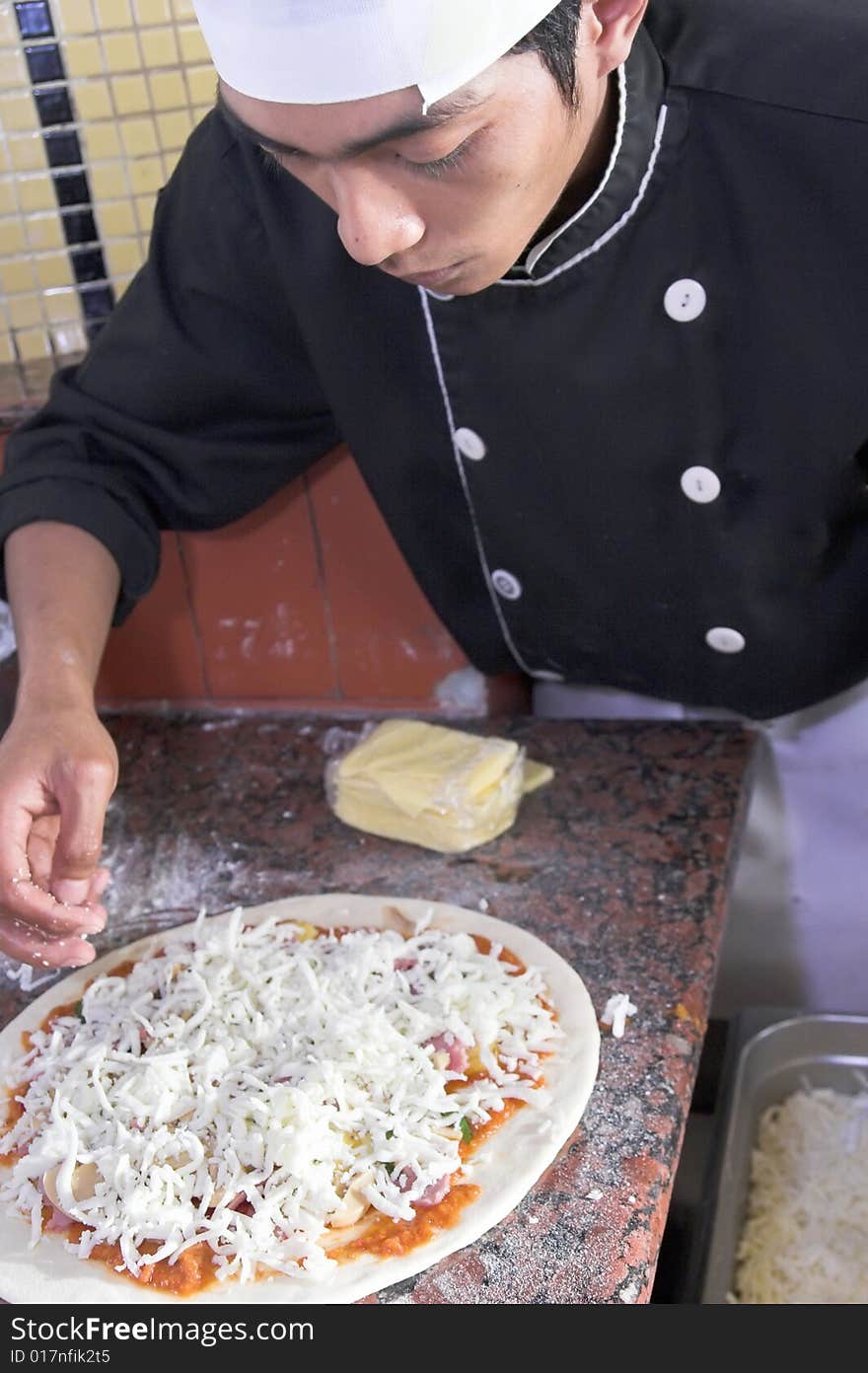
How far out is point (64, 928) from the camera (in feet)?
4.46

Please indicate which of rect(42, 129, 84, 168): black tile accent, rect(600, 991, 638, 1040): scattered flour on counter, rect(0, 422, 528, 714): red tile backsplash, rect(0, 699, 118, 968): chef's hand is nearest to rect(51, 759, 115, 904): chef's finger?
rect(0, 699, 118, 968): chef's hand

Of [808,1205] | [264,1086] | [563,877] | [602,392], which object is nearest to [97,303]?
[602,392]

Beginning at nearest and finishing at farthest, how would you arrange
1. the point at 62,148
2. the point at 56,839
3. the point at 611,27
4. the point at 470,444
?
the point at 611,27
the point at 56,839
the point at 470,444
the point at 62,148

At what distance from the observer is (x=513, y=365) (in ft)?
5.04

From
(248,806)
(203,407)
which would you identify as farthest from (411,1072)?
(203,407)

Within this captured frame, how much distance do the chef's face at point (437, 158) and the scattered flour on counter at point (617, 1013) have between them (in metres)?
0.75

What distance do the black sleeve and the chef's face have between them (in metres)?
0.49

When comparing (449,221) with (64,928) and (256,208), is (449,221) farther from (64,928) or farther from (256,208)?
(64,928)

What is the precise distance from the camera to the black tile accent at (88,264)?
74.7 inches

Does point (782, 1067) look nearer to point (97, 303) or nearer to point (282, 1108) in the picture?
point (282, 1108)

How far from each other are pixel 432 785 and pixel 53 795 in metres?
0.48

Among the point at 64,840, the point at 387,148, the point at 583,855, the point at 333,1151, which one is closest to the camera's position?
the point at 387,148

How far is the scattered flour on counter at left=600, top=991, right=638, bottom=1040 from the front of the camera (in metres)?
1.41

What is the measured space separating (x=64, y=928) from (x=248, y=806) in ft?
1.69
